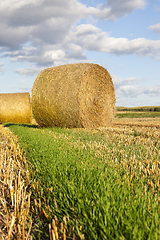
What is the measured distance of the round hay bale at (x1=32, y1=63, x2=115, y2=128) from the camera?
9281mm

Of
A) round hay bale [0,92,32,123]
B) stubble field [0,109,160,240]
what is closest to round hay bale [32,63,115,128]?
round hay bale [0,92,32,123]

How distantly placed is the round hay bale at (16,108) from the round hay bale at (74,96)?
5.37 metres

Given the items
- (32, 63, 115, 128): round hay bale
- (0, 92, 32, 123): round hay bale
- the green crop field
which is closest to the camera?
the green crop field

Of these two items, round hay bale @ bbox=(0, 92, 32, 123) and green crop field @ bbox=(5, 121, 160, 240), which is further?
round hay bale @ bbox=(0, 92, 32, 123)

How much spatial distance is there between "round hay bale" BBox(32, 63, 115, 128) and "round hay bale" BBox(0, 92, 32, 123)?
537 cm

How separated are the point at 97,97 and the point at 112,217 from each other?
28.3 ft

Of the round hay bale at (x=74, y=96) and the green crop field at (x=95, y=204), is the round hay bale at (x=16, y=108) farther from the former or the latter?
the green crop field at (x=95, y=204)

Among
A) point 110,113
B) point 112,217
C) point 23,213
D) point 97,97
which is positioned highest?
point 97,97

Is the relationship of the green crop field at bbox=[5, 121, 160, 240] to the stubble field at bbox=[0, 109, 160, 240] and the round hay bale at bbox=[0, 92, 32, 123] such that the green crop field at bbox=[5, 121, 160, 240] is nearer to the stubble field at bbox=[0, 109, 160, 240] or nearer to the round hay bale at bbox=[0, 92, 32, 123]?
the stubble field at bbox=[0, 109, 160, 240]

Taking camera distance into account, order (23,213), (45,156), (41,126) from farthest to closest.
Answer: (41,126) < (45,156) < (23,213)

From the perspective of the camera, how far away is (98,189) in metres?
2.48

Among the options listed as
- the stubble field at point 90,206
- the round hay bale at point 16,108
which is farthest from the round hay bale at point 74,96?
the stubble field at point 90,206

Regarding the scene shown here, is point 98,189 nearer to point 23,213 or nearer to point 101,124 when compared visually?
point 23,213

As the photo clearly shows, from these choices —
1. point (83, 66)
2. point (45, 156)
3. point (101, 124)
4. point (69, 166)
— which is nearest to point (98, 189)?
point (69, 166)
